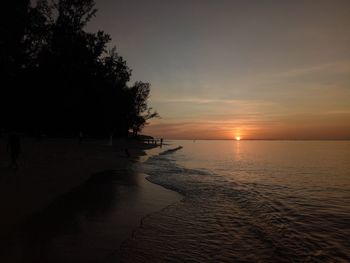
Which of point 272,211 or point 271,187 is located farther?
point 271,187

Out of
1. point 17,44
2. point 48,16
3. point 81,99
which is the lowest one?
point 81,99

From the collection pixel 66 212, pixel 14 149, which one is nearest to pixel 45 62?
pixel 14 149

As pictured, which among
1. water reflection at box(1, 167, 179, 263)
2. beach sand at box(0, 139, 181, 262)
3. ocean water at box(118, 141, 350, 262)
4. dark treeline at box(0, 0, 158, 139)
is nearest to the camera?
water reflection at box(1, 167, 179, 263)

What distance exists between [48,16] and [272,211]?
3232cm

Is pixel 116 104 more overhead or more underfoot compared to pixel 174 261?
more overhead

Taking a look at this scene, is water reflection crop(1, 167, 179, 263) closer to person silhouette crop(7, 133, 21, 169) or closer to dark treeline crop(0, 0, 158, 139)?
person silhouette crop(7, 133, 21, 169)

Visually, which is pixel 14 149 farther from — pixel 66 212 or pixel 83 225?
pixel 83 225

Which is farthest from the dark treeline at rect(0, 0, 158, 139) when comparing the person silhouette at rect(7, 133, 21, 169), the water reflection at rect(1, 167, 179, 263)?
the water reflection at rect(1, 167, 179, 263)

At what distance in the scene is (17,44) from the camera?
1236 inches

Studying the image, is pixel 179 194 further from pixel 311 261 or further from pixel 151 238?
pixel 311 261

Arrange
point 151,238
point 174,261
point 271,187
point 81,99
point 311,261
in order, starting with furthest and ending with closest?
point 81,99 → point 271,187 → point 151,238 → point 311,261 → point 174,261

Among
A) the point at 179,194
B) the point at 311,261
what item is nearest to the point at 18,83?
the point at 179,194

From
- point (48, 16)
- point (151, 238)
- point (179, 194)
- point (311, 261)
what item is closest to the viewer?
point (311, 261)

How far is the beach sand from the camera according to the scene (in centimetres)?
686
